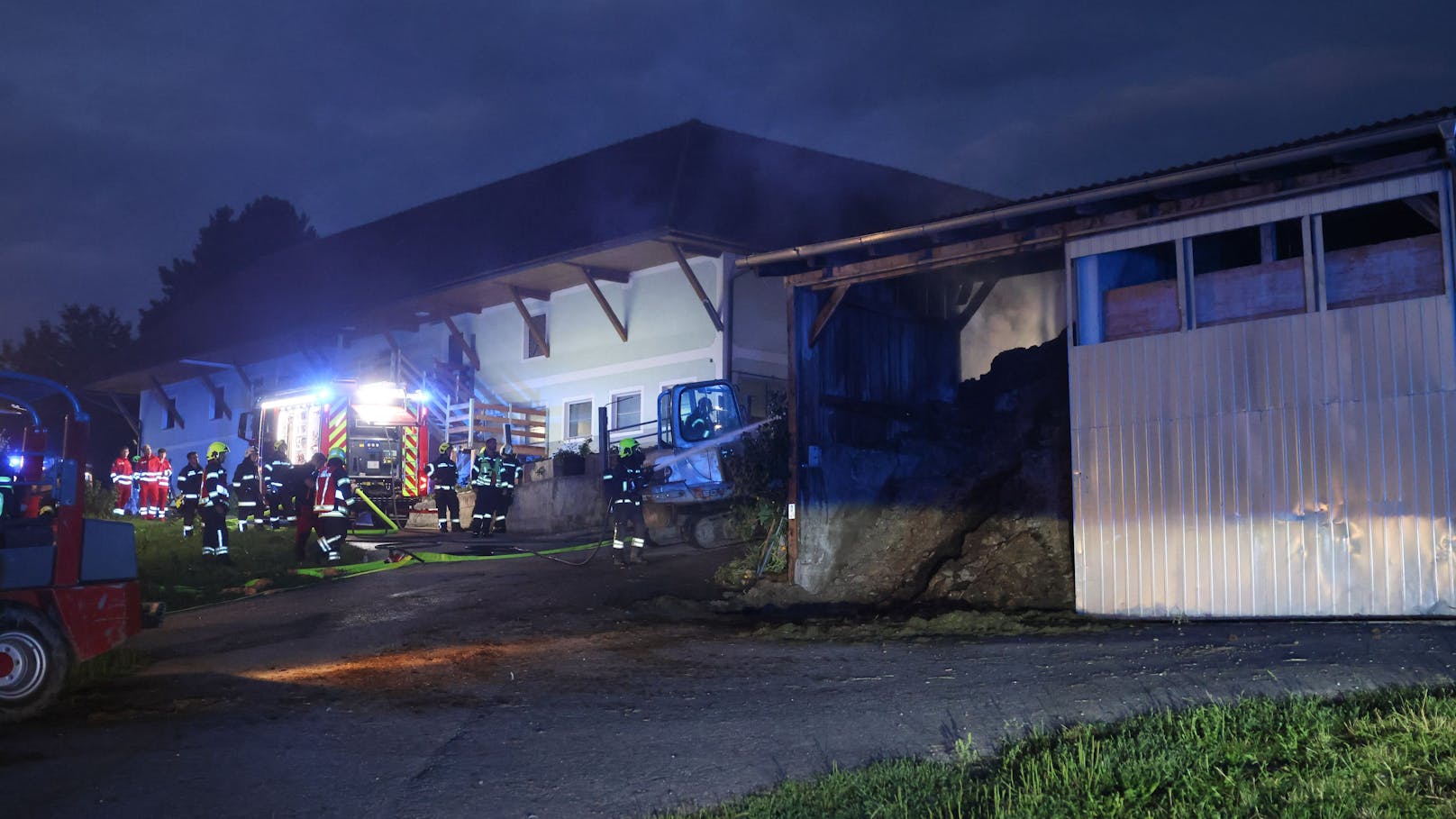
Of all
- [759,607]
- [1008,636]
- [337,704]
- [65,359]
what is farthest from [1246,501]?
[65,359]

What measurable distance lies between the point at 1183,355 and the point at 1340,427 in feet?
5.17

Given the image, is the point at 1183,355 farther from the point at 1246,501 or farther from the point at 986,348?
the point at 986,348

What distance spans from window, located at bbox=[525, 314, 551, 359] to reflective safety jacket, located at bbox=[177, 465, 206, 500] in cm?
→ 1004

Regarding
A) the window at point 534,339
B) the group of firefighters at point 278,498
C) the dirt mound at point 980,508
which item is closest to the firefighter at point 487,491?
the group of firefighters at point 278,498

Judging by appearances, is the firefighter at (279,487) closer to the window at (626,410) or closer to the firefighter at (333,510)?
the firefighter at (333,510)

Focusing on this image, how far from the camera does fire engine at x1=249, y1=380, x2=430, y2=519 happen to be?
2572 centimetres

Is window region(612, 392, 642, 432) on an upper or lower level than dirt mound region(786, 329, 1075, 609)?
upper

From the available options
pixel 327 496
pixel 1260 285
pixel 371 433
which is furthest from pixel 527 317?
pixel 1260 285

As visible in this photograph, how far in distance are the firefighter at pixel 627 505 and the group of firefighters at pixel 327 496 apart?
13 millimetres

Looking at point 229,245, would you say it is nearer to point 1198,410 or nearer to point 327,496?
point 327,496

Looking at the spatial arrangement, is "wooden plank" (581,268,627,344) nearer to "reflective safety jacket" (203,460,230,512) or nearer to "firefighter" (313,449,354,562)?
"firefighter" (313,449,354,562)

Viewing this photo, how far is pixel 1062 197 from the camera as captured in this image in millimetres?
11695

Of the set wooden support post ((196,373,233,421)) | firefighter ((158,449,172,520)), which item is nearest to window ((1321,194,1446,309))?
firefighter ((158,449,172,520))

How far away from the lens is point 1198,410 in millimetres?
11070
